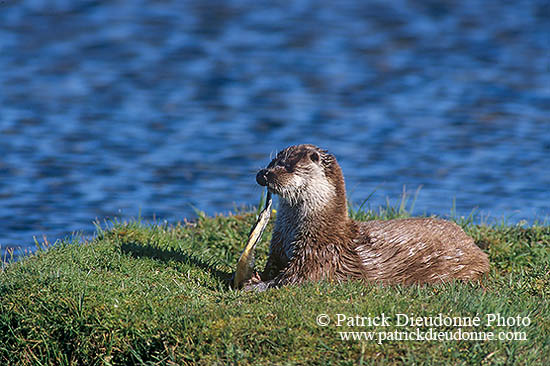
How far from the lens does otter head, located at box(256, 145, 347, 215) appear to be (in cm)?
773

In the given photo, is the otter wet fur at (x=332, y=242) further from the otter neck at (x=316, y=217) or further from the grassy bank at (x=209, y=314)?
the grassy bank at (x=209, y=314)

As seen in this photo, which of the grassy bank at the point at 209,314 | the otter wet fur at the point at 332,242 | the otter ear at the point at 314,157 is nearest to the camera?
the grassy bank at the point at 209,314

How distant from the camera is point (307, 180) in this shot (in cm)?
777

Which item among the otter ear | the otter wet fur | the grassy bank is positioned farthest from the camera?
the otter ear

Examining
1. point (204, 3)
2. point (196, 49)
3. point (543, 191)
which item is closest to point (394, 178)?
point (543, 191)

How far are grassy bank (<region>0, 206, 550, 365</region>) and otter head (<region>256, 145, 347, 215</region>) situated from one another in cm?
93

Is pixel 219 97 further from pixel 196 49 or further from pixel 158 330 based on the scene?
pixel 158 330

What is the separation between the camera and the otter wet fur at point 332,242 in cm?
766

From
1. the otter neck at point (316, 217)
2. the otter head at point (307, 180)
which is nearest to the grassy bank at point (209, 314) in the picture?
the otter neck at point (316, 217)

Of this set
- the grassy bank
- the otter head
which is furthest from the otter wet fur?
the grassy bank

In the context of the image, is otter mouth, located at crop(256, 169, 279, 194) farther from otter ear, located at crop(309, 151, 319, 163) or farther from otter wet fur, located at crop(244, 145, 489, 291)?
otter ear, located at crop(309, 151, 319, 163)

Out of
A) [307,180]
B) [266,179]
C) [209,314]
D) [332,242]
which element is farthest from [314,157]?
[209,314]

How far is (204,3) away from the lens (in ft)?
79.3

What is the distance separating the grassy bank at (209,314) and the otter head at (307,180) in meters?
0.93
